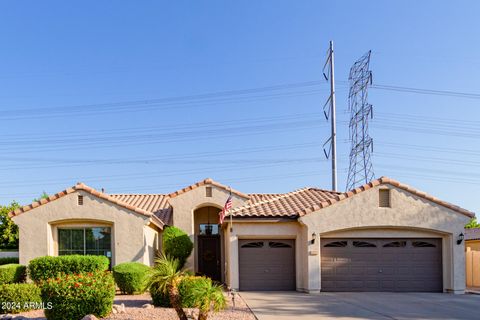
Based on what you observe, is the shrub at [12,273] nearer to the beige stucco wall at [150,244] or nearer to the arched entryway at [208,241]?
the beige stucco wall at [150,244]

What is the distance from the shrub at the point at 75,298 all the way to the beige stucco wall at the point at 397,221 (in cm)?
949

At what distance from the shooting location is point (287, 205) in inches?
841

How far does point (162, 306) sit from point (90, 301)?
296cm

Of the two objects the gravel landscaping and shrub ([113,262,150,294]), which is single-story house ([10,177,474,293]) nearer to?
shrub ([113,262,150,294])

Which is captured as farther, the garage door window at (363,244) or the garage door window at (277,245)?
the garage door window at (277,245)

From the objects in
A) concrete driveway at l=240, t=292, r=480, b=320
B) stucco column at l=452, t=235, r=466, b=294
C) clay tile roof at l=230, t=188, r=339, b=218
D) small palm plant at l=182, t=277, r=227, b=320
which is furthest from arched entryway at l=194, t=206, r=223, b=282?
small palm plant at l=182, t=277, r=227, b=320

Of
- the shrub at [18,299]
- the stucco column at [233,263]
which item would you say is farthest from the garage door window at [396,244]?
the shrub at [18,299]

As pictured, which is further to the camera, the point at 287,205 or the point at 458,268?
the point at 287,205

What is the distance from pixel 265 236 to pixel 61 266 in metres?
7.92

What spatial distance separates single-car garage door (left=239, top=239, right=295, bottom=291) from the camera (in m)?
19.9

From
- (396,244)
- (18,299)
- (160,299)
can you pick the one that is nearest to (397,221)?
(396,244)

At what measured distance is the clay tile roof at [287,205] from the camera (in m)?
19.9

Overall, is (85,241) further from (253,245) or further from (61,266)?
(253,245)

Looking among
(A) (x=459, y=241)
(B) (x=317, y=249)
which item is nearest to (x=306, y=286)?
(B) (x=317, y=249)
